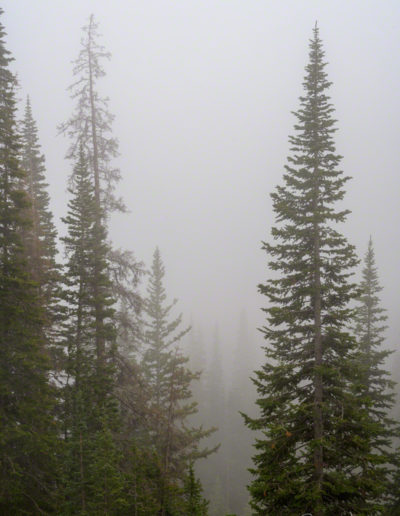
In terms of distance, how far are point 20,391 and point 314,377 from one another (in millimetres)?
9975

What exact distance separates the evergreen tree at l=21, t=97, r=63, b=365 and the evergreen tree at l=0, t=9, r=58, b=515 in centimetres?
148

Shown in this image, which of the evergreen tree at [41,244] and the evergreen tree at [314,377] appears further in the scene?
the evergreen tree at [41,244]

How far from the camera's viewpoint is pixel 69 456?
9.76 m

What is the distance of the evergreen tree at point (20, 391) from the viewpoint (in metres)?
11.0

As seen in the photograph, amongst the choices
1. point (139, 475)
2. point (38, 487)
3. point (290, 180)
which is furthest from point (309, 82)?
point (38, 487)

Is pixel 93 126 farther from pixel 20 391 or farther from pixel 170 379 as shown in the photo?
pixel 170 379

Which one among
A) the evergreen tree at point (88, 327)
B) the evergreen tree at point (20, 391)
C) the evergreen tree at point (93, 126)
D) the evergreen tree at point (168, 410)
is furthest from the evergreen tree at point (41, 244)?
the evergreen tree at point (168, 410)

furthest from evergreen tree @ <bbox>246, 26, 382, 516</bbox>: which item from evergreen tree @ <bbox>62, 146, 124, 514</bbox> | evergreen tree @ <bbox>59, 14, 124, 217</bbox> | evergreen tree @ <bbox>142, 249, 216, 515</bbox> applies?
evergreen tree @ <bbox>59, 14, 124, 217</bbox>

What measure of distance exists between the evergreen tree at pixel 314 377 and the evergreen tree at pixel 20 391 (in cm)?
694

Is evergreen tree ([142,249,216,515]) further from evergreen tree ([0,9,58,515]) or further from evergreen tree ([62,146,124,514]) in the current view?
evergreen tree ([0,9,58,515])

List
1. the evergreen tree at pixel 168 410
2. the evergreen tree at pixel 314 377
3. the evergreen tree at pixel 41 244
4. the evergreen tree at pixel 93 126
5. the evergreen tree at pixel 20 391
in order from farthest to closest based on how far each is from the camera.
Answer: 1. the evergreen tree at pixel 93 126
2. the evergreen tree at pixel 41 244
3. the evergreen tree at pixel 20 391
4. the evergreen tree at pixel 314 377
5. the evergreen tree at pixel 168 410

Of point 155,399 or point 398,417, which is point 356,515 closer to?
point 155,399

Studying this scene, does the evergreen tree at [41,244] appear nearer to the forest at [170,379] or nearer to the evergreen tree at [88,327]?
the forest at [170,379]

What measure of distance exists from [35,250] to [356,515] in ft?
54.6
